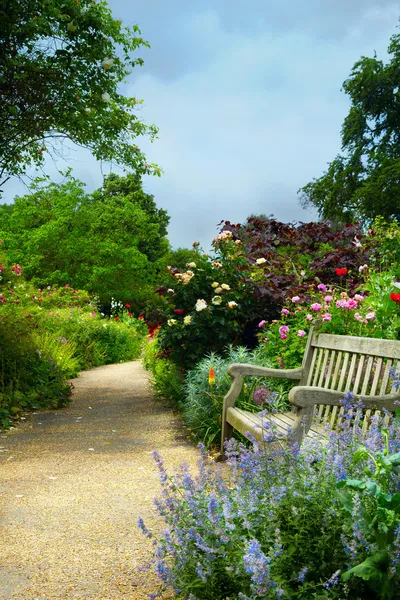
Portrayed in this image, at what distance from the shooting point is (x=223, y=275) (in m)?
8.47

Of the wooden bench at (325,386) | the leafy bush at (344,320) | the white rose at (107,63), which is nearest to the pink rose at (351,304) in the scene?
the leafy bush at (344,320)

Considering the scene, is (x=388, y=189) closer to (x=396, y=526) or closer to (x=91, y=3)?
(x=91, y=3)

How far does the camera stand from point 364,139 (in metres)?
30.5

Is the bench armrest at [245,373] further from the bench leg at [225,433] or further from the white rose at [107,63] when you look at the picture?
the white rose at [107,63]

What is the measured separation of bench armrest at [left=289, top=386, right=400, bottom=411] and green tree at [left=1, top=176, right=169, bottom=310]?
2185 centimetres

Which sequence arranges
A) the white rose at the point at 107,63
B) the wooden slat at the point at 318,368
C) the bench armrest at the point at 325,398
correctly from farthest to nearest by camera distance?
the white rose at the point at 107,63
the wooden slat at the point at 318,368
the bench armrest at the point at 325,398

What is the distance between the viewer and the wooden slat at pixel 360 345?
3.71 meters

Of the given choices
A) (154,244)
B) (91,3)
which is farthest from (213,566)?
(154,244)

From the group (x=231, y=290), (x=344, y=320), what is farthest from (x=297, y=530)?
(x=231, y=290)

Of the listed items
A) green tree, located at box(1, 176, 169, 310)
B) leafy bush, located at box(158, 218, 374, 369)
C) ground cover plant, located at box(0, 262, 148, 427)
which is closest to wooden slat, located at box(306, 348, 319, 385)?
leafy bush, located at box(158, 218, 374, 369)

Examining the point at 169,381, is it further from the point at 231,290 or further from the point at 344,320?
the point at 344,320

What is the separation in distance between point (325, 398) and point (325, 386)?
3.67 feet

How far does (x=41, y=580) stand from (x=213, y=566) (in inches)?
45.2

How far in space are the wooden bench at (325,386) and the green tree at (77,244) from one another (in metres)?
20.3
